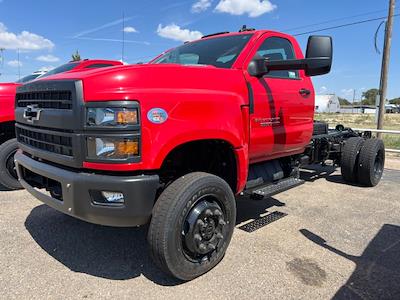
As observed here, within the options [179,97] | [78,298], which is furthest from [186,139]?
[78,298]

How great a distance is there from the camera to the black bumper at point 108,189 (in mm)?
2670

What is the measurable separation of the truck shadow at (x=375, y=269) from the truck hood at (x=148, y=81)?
1.91 meters

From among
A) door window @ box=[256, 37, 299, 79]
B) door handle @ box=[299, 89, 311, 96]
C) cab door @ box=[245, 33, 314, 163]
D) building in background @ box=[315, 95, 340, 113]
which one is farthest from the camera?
building in background @ box=[315, 95, 340, 113]

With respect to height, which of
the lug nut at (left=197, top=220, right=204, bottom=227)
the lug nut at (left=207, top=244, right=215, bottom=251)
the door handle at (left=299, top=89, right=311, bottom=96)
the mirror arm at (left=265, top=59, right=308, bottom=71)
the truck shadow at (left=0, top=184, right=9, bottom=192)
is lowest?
the truck shadow at (left=0, top=184, right=9, bottom=192)

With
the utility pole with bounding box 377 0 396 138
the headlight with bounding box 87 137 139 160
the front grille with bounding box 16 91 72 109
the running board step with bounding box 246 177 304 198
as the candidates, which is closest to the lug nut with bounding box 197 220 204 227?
the headlight with bounding box 87 137 139 160

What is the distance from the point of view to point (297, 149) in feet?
15.8

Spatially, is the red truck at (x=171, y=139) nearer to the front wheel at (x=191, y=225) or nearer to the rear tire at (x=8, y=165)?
the front wheel at (x=191, y=225)

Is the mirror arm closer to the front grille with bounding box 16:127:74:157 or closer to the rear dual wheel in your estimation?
the front grille with bounding box 16:127:74:157

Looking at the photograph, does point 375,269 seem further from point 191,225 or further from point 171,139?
point 171,139

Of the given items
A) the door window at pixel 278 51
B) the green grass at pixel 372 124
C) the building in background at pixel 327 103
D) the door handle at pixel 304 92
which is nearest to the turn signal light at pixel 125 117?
the door window at pixel 278 51

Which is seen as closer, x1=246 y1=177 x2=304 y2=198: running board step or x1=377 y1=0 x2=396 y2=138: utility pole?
x1=246 y1=177 x2=304 y2=198: running board step

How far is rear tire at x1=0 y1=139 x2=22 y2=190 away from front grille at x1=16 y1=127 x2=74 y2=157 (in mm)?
1876

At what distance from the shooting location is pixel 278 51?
4.50 m

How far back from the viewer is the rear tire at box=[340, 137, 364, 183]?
6500mm
